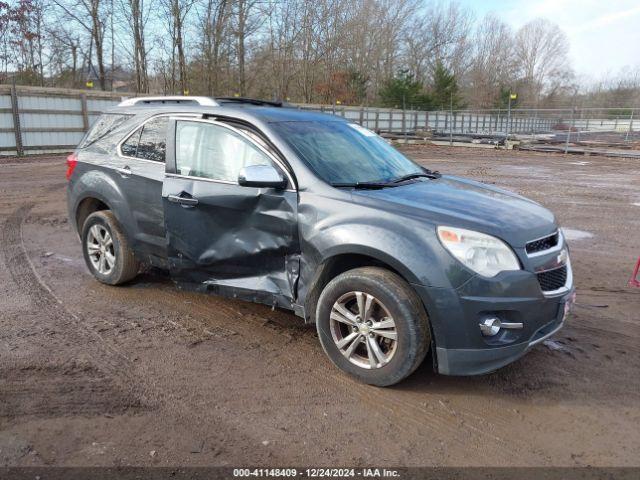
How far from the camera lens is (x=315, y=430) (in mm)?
2988

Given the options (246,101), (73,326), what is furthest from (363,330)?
(246,101)

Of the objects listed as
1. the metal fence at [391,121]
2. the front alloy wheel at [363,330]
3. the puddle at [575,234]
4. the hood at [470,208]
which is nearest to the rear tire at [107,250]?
the front alloy wheel at [363,330]

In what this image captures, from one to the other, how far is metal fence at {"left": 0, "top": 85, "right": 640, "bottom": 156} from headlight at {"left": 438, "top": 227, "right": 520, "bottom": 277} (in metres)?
9.62

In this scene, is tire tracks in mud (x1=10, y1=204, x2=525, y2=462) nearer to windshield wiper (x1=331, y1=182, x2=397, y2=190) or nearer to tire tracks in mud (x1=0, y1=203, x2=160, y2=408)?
tire tracks in mud (x1=0, y1=203, x2=160, y2=408)

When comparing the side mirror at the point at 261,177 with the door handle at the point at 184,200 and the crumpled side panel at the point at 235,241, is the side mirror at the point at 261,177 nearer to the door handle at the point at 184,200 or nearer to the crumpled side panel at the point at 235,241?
the crumpled side panel at the point at 235,241

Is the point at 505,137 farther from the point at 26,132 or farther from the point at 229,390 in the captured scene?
the point at 229,390

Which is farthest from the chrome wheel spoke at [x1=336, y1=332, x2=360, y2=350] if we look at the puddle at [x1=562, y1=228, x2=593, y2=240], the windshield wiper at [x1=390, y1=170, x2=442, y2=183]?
the puddle at [x1=562, y1=228, x2=593, y2=240]

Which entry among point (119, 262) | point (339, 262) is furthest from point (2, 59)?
point (339, 262)

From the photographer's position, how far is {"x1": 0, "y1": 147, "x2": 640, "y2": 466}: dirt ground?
280 cm

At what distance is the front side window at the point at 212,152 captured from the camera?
4.11 metres

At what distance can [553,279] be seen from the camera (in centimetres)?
342

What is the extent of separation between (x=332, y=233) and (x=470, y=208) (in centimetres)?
95

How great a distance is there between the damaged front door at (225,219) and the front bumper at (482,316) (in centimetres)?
114

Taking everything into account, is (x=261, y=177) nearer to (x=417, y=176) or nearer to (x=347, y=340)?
(x=347, y=340)
